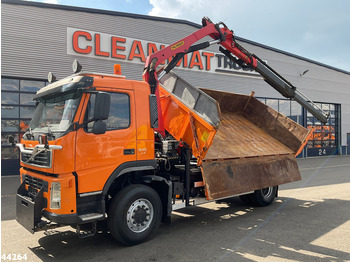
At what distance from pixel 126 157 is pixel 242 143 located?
142 inches

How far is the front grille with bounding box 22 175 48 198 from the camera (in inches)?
169

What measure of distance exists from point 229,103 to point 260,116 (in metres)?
1.11

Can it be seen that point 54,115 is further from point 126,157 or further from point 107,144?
point 126,157

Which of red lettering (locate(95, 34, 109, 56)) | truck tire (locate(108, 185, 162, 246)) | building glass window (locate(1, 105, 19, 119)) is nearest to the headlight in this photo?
truck tire (locate(108, 185, 162, 246))

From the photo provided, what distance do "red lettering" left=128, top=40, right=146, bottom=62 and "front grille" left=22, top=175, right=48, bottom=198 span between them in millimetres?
11713

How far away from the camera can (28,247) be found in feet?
15.6

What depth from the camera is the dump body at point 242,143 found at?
5738 mm

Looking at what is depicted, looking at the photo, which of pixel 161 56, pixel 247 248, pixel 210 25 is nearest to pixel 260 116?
pixel 210 25

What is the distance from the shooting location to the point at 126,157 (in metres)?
4.77

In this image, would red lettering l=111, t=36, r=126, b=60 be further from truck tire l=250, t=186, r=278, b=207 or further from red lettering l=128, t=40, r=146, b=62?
truck tire l=250, t=186, r=278, b=207

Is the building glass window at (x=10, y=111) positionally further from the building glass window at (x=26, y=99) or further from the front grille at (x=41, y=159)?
the front grille at (x=41, y=159)

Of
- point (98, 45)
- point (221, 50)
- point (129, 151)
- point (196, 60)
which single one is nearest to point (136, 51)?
point (98, 45)

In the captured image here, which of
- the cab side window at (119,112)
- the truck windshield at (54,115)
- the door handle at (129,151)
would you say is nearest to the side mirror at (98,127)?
the cab side window at (119,112)

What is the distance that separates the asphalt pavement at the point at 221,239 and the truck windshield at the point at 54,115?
189cm
